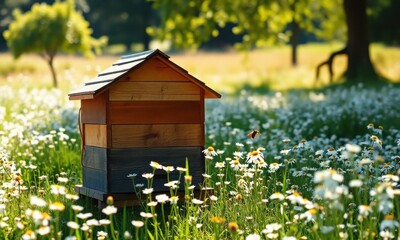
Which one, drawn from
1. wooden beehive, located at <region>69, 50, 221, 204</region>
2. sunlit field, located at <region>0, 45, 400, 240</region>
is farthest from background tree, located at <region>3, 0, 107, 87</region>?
wooden beehive, located at <region>69, 50, 221, 204</region>

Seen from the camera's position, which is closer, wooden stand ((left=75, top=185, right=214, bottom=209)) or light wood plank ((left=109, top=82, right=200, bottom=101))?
wooden stand ((left=75, top=185, right=214, bottom=209))

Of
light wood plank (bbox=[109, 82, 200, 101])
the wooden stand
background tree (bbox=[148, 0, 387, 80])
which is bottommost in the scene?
the wooden stand

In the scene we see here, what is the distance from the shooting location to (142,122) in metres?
6.71

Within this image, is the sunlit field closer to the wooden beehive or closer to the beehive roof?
the wooden beehive

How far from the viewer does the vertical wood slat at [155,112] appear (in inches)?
261

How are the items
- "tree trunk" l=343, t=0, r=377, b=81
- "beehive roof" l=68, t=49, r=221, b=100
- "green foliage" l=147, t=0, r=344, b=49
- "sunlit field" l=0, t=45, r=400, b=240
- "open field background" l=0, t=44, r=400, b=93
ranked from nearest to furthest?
1. "sunlit field" l=0, t=45, r=400, b=240
2. "beehive roof" l=68, t=49, r=221, b=100
3. "green foliage" l=147, t=0, r=344, b=49
4. "tree trunk" l=343, t=0, r=377, b=81
5. "open field background" l=0, t=44, r=400, b=93

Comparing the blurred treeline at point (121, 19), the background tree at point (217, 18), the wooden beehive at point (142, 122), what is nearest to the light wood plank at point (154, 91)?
the wooden beehive at point (142, 122)

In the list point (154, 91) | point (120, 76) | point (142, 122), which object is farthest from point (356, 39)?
point (120, 76)

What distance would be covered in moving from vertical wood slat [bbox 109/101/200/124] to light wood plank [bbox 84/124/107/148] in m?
0.19

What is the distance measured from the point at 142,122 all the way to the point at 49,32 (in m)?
19.5

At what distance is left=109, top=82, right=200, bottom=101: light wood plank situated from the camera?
663 centimetres

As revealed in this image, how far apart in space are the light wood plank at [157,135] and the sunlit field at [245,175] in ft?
0.80

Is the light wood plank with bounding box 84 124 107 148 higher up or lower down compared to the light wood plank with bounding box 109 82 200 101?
lower down

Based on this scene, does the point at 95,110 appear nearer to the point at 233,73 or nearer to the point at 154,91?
the point at 154,91
